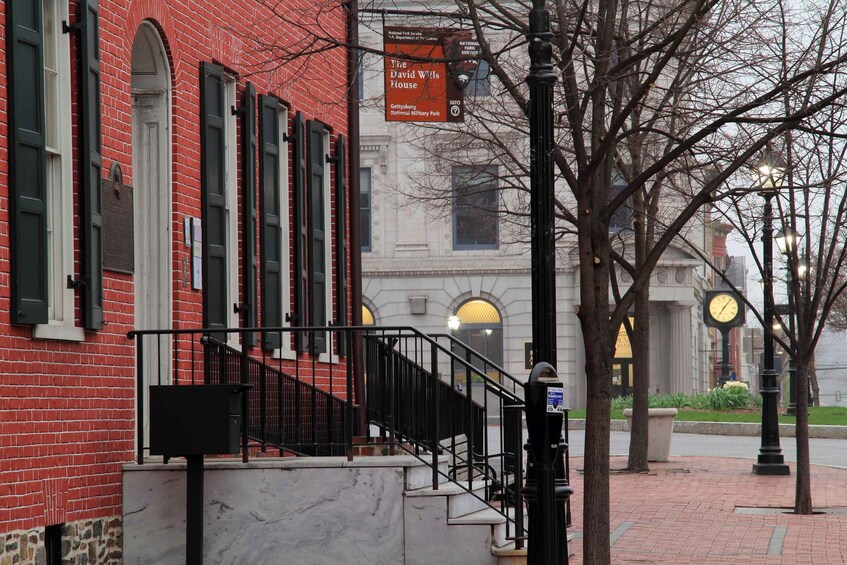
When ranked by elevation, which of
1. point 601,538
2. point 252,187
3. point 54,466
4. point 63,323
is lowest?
point 601,538

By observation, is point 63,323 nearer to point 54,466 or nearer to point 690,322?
point 54,466

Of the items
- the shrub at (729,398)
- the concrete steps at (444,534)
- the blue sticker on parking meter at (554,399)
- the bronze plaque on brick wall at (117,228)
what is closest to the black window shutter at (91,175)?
the bronze plaque on brick wall at (117,228)

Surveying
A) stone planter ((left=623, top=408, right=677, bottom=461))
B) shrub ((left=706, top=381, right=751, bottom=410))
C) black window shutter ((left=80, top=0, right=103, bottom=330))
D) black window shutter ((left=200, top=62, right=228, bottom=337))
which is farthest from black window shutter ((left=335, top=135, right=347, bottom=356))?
shrub ((left=706, top=381, right=751, bottom=410))

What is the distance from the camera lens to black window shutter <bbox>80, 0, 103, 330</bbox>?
950cm

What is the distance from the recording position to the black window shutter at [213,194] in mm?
11711

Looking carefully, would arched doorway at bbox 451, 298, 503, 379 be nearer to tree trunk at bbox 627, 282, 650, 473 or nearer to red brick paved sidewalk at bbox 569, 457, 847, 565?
red brick paved sidewalk at bbox 569, 457, 847, 565

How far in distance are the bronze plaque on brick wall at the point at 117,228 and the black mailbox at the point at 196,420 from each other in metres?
1.04

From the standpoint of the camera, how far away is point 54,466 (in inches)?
366

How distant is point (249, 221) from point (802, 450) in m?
7.18

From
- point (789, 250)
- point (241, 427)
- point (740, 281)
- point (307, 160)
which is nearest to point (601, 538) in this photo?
point (241, 427)

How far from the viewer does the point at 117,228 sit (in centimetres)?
1031

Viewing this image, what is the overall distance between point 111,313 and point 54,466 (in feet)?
4.41

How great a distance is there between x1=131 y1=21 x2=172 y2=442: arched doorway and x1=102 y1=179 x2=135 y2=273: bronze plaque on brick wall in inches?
19.8

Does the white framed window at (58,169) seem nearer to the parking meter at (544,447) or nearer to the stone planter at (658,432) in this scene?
the parking meter at (544,447)
